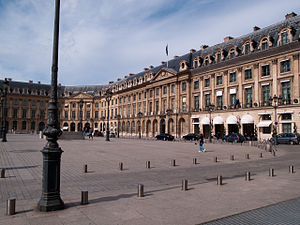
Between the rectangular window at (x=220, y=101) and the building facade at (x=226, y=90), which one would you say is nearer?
the building facade at (x=226, y=90)

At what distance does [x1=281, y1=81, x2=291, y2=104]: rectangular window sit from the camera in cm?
3662

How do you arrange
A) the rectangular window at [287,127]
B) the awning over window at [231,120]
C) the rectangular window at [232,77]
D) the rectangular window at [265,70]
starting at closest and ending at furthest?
the rectangular window at [287,127] → the rectangular window at [265,70] → the awning over window at [231,120] → the rectangular window at [232,77]

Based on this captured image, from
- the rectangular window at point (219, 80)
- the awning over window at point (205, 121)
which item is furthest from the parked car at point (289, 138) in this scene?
the rectangular window at point (219, 80)

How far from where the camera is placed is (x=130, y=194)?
25.5 ft

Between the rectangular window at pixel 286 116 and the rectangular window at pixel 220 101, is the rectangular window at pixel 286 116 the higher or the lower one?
the lower one

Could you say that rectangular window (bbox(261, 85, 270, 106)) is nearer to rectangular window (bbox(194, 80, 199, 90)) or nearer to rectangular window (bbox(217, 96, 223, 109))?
rectangular window (bbox(217, 96, 223, 109))

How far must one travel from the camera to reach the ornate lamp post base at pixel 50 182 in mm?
5980

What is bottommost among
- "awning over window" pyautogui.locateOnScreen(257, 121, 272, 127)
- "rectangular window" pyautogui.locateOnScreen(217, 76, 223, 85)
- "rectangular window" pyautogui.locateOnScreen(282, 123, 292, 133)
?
"rectangular window" pyautogui.locateOnScreen(282, 123, 292, 133)

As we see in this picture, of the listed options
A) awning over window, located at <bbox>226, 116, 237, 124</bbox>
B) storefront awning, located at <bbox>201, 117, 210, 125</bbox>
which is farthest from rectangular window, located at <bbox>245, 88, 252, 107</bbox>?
storefront awning, located at <bbox>201, 117, 210, 125</bbox>

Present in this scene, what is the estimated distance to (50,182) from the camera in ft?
19.8

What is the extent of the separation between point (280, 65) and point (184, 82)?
70.4 feet

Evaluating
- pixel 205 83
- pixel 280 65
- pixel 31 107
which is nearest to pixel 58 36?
pixel 280 65

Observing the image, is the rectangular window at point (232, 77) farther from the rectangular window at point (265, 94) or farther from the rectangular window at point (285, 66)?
the rectangular window at point (285, 66)

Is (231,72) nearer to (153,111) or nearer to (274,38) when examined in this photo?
(274,38)
